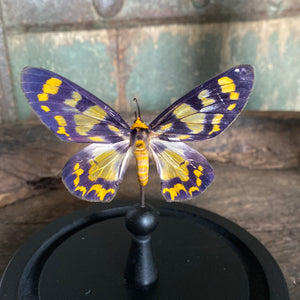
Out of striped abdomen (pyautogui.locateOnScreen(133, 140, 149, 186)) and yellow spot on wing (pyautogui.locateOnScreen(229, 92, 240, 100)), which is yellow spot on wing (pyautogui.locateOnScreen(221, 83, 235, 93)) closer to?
yellow spot on wing (pyautogui.locateOnScreen(229, 92, 240, 100))

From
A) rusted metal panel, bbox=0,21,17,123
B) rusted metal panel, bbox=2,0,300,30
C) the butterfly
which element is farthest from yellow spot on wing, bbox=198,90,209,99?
rusted metal panel, bbox=0,21,17,123

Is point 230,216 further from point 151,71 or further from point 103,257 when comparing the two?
point 151,71

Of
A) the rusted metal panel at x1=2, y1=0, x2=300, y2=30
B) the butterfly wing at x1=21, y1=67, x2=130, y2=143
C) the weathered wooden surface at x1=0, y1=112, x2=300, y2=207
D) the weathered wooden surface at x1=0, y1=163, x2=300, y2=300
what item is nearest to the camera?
the butterfly wing at x1=21, y1=67, x2=130, y2=143

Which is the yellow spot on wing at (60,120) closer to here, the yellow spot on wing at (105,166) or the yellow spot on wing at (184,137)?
the yellow spot on wing at (105,166)

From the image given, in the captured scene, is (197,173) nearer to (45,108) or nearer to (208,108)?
(208,108)

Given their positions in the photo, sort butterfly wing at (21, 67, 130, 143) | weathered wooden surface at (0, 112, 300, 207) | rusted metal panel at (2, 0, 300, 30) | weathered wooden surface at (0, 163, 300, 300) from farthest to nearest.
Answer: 1. rusted metal panel at (2, 0, 300, 30)
2. weathered wooden surface at (0, 112, 300, 207)
3. weathered wooden surface at (0, 163, 300, 300)
4. butterfly wing at (21, 67, 130, 143)

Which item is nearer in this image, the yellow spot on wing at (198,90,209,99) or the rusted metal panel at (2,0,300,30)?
the yellow spot on wing at (198,90,209,99)

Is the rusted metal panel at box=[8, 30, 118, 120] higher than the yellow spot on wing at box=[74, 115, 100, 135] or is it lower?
lower
